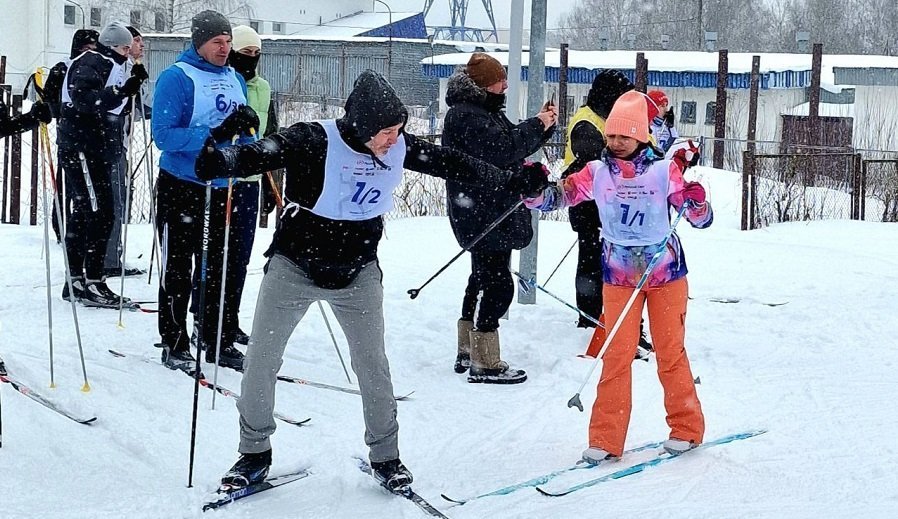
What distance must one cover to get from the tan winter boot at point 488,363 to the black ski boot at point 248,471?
1.93m

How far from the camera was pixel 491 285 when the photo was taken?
5418 mm

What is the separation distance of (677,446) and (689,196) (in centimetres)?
104

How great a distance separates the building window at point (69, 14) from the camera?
39.9m

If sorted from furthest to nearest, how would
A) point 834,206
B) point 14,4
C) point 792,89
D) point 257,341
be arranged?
point 14,4 → point 792,89 → point 834,206 → point 257,341

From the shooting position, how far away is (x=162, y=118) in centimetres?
503

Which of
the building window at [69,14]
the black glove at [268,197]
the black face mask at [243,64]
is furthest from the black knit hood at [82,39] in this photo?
the building window at [69,14]

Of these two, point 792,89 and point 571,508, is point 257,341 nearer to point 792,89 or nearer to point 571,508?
point 571,508

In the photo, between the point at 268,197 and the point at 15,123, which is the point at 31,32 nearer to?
the point at 268,197

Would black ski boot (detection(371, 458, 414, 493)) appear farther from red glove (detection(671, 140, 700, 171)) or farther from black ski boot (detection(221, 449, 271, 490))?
red glove (detection(671, 140, 700, 171))

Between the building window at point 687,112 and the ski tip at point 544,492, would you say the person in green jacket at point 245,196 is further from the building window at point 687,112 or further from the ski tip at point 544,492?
the building window at point 687,112

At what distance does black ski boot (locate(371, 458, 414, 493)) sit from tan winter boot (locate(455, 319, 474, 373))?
6.16 feet

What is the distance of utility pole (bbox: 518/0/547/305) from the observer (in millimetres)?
6898

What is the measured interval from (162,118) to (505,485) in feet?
8.07

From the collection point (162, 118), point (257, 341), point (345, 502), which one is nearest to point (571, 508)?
point (345, 502)
